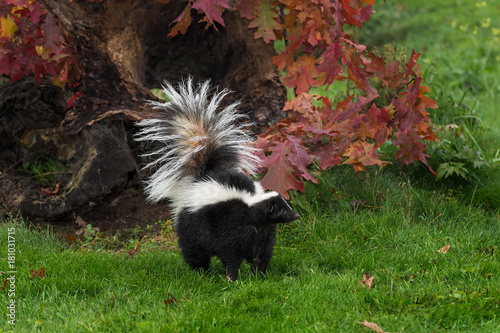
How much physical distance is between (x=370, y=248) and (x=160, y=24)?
2.71 metres

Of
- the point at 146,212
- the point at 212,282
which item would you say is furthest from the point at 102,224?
the point at 212,282

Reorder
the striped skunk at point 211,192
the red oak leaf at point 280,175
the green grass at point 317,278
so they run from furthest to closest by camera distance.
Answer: the red oak leaf at point 280,175 → the striped skunk at point 211,192 → the green grass at point 317,278

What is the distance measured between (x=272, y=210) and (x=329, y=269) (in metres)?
0.68

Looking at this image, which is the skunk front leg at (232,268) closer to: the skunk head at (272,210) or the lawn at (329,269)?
the lawn at (329,269)

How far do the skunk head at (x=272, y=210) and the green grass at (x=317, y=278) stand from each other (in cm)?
39

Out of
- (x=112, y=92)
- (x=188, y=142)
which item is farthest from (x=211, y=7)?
(x=112, y=92)

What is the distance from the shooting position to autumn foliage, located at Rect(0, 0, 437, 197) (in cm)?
375

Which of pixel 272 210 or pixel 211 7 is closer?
pixel 272 210

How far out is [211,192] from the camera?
337 cm

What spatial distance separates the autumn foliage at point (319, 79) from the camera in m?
3.75

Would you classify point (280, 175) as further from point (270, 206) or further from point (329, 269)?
point (329, 269)

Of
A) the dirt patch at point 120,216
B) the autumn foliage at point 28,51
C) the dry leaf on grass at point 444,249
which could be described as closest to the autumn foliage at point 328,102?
the dry leaf on grass at point 444,249

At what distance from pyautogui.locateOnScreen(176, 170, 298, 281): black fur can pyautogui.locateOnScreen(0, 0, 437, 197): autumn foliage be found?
1.04ft

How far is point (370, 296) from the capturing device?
309 cm
